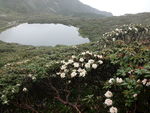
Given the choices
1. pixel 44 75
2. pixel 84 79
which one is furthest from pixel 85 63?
pixel 44 75

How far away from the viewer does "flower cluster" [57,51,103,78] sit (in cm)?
958

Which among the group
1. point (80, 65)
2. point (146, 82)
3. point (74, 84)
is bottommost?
point (74, 84)

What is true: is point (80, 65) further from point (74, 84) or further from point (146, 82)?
point (146, 82)

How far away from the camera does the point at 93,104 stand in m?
8.55

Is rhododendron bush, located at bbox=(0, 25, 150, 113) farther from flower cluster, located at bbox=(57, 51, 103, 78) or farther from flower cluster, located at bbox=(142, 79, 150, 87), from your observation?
flower cluster, located at bbox=(142, 79, 150, 87)

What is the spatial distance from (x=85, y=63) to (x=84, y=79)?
72cm

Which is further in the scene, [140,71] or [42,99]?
[42,99]

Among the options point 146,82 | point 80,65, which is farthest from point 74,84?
point 146,82

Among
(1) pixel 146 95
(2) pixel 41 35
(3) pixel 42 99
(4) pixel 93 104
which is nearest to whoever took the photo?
(1) pixel 146 95

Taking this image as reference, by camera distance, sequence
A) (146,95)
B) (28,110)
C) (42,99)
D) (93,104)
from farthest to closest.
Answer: (42,99) → (28,110) → (93,104) → (146,95)

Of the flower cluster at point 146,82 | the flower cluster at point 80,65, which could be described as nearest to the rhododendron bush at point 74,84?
the flower cluster at point 80,65

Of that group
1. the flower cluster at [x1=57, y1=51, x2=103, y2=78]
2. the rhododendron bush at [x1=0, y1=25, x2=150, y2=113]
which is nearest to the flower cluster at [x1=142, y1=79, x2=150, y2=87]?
the rhododendron bush at [x1=0, y1=25, x2=150, y2=113]

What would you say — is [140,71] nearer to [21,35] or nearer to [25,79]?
[25,79]

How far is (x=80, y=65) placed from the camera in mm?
10250
